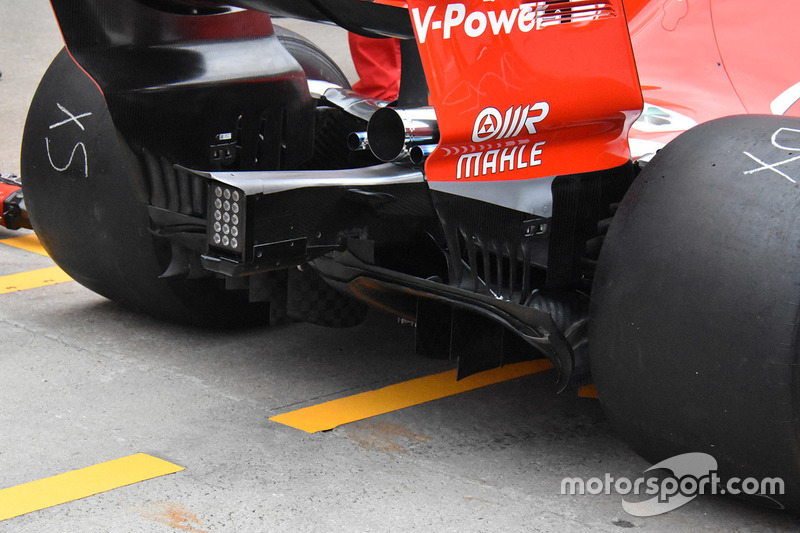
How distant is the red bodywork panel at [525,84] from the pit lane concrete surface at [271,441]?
878 mm

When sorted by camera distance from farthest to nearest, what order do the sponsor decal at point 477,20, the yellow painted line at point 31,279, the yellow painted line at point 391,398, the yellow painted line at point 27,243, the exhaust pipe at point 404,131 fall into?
the yellow painted line at point 27,243 < the yellow painted line at point 31,279 < the yellow painted line at point 391,398 < the exhaust pipe at point 404,131 < the sponsor decal at point 477,20

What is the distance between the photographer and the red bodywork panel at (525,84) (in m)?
2.63

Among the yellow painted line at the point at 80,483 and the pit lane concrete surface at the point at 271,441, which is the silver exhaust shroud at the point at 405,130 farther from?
the yellow painted line at the point at 80,483

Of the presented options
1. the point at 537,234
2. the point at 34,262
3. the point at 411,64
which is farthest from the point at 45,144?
the point at 537,234

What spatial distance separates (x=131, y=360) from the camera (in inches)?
156

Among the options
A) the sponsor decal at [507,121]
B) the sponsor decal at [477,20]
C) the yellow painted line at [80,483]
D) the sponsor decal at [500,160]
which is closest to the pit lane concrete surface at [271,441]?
the yellow painted line at [80,483]

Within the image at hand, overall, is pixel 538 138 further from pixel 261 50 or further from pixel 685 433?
pixel 261 50

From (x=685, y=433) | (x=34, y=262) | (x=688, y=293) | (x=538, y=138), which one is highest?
(x=538, y=138)

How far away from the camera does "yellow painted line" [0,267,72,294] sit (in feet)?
15.7

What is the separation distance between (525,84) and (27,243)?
367 centimetres

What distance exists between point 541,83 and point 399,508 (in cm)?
116

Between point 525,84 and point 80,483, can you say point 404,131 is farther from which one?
point 80,483

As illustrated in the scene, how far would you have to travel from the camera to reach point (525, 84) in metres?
2.69

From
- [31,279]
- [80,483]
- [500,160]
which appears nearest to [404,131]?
[500,160]
